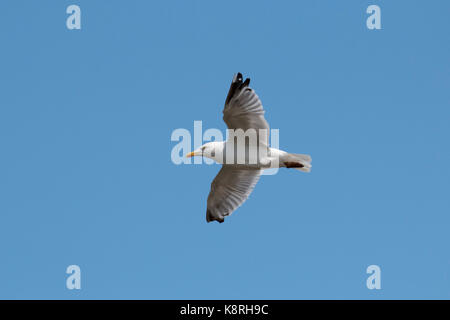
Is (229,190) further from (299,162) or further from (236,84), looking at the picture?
(236,84)

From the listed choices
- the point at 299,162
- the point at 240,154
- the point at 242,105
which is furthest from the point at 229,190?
→ the point at 242,105

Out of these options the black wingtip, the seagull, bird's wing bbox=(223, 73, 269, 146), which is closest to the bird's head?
the seagull

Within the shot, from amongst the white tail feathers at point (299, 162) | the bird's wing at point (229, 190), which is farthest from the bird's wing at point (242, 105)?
the bird's wing at point (229, 190)

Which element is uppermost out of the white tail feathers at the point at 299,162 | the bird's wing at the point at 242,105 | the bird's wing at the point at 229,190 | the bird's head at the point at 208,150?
the bird's wing at the point at 242,105

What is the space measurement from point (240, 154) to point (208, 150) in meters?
0.45

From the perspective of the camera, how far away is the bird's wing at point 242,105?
29.6 feet

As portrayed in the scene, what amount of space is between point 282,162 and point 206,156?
3.46 feet

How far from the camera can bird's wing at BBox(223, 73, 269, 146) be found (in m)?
9.01

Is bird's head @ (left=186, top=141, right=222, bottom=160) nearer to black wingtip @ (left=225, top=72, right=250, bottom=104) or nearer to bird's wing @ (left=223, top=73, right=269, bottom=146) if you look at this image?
bird's wing @ (left=223, top=73, right=269, bottom=146)

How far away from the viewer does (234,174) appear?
10.2 meters

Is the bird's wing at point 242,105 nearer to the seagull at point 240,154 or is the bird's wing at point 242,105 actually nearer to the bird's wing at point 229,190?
the seagull at point 240,154

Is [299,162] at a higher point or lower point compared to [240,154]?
lower

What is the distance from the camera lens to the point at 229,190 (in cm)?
1021
